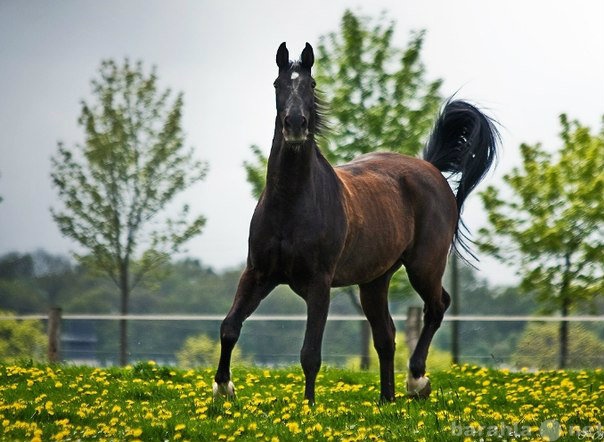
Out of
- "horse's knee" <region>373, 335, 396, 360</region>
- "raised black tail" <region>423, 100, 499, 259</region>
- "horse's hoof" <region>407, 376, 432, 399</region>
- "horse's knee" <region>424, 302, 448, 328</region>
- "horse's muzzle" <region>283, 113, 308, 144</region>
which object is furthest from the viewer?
"raised black tail" <region>423, 100, 499, 259</region>

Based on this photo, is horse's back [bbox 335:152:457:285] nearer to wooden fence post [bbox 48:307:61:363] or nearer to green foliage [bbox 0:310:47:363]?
wooden fence post [bbox 48:307:61:363]

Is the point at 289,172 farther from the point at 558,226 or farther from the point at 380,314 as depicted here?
the point at 558,226

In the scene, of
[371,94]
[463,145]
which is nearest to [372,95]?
[371,94]

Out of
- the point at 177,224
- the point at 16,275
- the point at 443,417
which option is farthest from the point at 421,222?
the point at 16,275

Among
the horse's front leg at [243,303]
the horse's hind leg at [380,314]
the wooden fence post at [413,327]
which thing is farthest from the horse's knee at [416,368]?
the wooden fence post at [413,327]

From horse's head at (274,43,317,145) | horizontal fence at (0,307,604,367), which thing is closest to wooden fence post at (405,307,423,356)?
horizontal fence at (0,307,604,367)

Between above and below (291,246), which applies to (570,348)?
below

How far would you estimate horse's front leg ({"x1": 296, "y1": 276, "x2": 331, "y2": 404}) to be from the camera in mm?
8633

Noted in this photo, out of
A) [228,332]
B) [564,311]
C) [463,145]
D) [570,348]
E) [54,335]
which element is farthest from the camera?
[564,311]

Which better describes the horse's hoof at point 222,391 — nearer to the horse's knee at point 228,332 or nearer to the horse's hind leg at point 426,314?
the horse's knee at point 228,332

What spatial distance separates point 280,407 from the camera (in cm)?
873

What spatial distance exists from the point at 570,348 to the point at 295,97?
1680 centimetres

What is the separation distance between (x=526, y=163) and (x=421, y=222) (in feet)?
50.9

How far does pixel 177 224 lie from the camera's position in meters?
28.8
